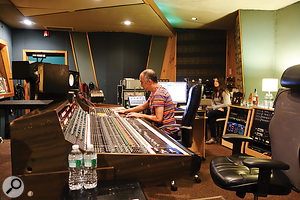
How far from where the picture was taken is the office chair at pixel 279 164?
4.67 feet

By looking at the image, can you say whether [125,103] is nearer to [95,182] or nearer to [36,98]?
[36,98]

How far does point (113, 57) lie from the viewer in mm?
6133

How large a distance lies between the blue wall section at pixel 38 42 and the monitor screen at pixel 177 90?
361 cm

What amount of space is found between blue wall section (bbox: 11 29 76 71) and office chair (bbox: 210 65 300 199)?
18.4 ft

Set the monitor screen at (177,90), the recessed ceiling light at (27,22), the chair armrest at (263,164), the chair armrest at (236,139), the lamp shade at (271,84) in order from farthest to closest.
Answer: the recessed ceiling light at (27,22)
the lamp shade at (271,84)
the monitor screen at (177,90)
the chair armrest at (236,139)
the chair armrest at (263,164)

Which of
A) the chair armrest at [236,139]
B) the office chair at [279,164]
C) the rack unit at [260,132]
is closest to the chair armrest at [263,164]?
the office chair at [279,164]

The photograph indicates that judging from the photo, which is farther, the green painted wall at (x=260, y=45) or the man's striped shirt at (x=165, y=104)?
the green painted wall at (x=260, y=45)

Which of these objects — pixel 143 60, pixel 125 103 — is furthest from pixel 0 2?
pixel 143 60

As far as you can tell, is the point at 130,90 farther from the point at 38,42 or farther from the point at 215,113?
the point at 38,42

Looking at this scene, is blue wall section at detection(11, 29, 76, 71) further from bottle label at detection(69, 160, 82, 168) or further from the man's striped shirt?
bottle label at detection(69, 160, 82, 168)

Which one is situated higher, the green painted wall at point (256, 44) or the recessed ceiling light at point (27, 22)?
the recessed ceiling light at point (27, 22)

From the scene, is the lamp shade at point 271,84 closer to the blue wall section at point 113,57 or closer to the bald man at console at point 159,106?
the bald man at console at point 159,106

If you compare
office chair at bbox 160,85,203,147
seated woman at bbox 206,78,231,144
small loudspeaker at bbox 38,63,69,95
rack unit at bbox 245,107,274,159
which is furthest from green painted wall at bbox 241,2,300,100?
small loudspeaker at bbox 38,63,69,95

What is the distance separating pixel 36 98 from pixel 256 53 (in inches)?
166
